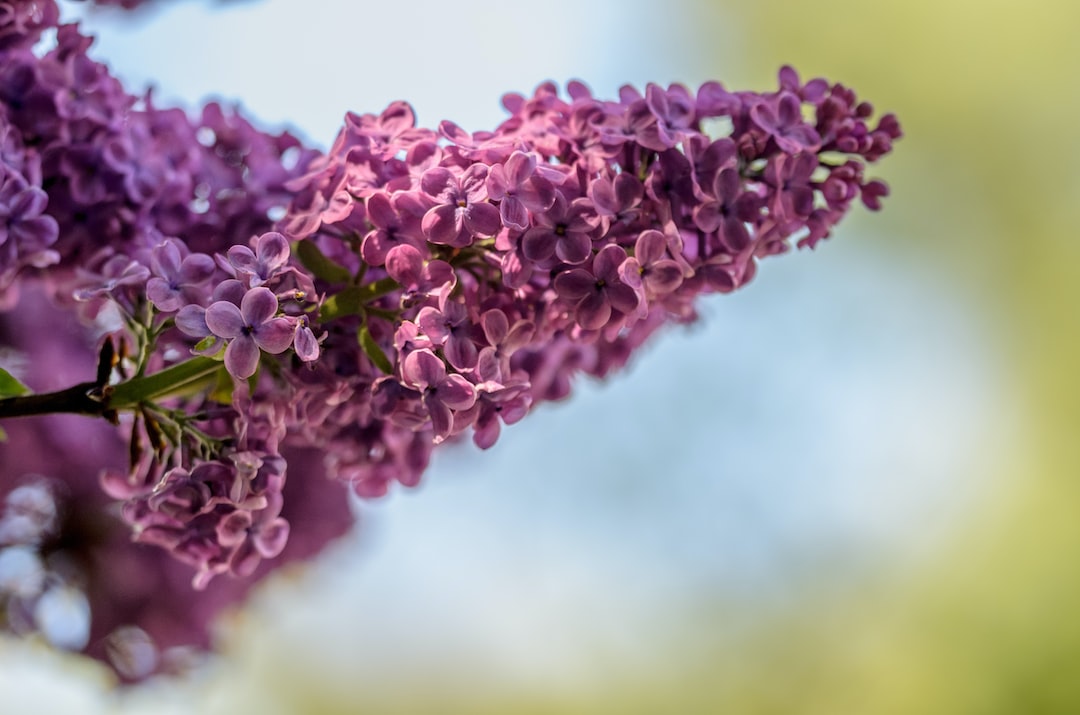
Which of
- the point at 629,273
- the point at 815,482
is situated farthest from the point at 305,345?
the point at 815,482

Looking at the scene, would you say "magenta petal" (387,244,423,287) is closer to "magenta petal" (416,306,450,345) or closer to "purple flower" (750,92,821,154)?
"magenta petal" (416,306,450,345)

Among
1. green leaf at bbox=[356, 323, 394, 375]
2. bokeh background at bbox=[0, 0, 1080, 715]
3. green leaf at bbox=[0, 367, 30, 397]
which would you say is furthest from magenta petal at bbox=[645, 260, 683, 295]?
bokeh background at bbox=[0, 0, 1080, 715]

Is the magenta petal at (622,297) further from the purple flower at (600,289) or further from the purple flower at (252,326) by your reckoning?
the purple flower at (252,326)

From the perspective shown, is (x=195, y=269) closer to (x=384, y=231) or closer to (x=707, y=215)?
(x=384, y=231)

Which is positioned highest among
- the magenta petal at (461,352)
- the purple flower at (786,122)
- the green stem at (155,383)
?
the purple flower at (786,122)

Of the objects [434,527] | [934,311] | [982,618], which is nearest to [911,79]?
[934,311]

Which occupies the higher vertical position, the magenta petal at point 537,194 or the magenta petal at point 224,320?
the magenta petal at point 537,194

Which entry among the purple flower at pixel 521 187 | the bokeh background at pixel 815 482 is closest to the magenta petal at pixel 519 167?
the purple flower at pixel 521 187
